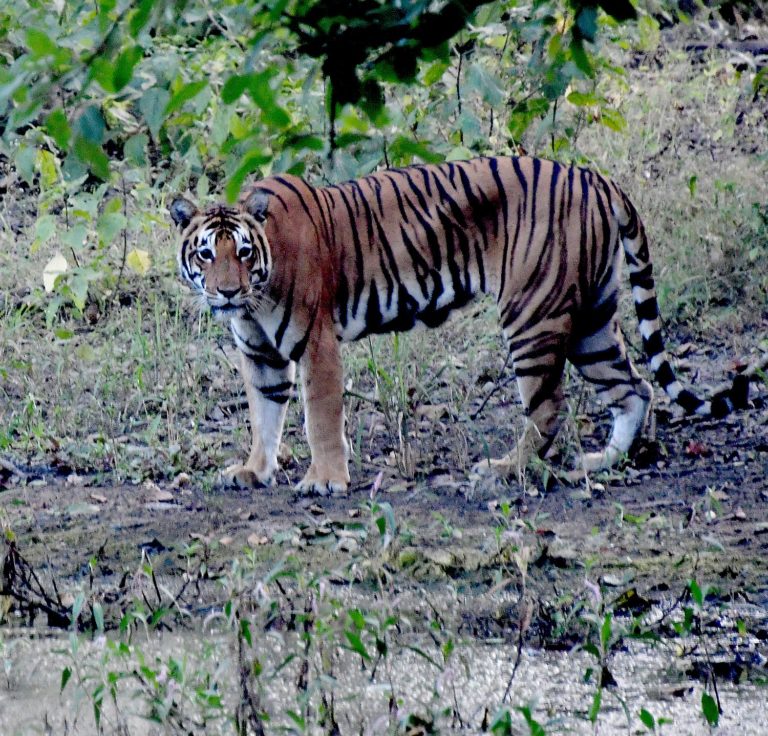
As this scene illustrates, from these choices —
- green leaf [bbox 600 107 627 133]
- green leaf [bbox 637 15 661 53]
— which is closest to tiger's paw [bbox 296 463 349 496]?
green leaf [bbox 600 107 627 133]

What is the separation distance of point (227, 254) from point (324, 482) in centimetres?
97

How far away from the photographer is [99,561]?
4.48m

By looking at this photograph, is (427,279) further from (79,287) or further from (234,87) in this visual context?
(234,87)

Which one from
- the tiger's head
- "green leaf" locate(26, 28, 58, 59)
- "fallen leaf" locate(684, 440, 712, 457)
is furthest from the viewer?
"fallen leaf" locate(684, 440, 712, 457)

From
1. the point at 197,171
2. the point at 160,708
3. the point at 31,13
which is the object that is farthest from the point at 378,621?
the point at 197,171

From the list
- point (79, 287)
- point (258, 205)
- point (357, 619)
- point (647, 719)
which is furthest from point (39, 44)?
point (79, 287)

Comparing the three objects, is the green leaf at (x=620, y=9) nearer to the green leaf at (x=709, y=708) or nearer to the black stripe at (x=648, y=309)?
the green leaf at (x=709, y=708)

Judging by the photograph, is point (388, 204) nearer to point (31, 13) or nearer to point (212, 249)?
point (212, 249)

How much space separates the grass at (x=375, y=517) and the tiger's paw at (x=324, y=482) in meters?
0.10

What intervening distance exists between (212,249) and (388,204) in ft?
2.68

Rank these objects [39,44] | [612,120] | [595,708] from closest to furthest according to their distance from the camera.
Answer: [39,44] < [595,708] < [612,120]

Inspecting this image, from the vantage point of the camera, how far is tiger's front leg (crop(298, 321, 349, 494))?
5.32 metres

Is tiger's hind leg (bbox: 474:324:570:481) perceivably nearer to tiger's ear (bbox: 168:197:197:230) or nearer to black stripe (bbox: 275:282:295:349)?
black stripe (bbox: 275:282:295:349)

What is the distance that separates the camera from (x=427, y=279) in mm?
→ 5629
